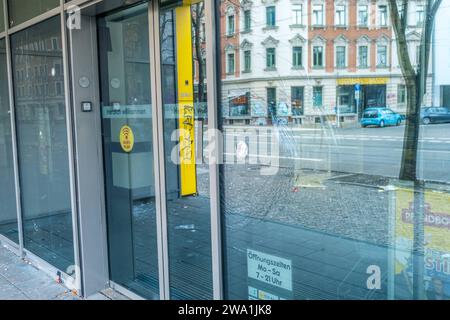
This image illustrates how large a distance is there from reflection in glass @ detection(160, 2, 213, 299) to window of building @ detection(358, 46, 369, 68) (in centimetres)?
94

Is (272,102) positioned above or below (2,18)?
below

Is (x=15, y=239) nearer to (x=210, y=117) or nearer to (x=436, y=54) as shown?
(x=210, y=117)

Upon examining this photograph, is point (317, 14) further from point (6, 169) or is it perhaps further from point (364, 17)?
point (6, 169)

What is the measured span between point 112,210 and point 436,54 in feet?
8.36

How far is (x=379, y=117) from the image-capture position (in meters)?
2.55

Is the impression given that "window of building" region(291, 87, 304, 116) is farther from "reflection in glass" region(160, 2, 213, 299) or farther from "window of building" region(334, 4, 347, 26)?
"reflection in glass" region(160, 2, 213, 299)

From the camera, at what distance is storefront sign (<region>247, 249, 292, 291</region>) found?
109 inches

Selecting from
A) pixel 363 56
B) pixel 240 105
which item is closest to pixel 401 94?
pixel 363 56

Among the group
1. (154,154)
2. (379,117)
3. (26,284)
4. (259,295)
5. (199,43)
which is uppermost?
(199,43)

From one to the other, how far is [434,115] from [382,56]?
0.39 m

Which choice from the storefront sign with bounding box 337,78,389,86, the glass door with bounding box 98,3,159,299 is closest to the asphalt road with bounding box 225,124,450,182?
the storefront sign with bounding box 337,78,389,86

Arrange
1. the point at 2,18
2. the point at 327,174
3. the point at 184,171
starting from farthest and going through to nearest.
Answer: the point at 2,18 → the point at 184,171 → the point at 327,174

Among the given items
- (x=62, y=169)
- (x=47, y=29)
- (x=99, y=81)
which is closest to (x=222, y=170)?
(x=99, y=81)
